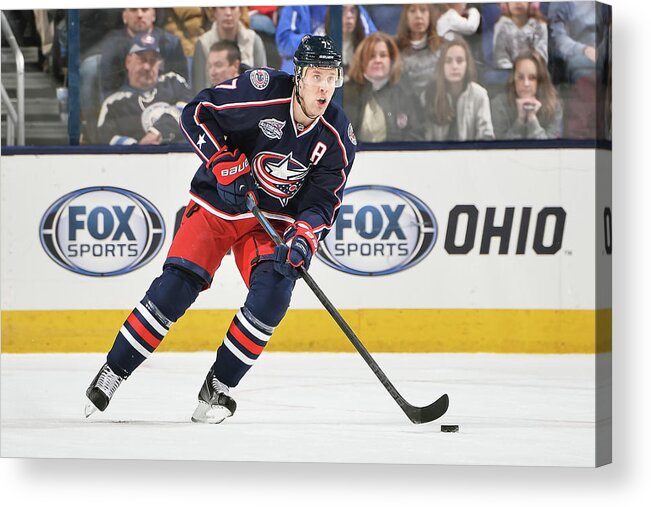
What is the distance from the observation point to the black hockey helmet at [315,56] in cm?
459

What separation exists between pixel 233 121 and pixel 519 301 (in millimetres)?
1294

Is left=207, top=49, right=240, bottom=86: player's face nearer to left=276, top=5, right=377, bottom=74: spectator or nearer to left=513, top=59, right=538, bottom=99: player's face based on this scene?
left=276, top=5, right=377, bottom=74: spectator

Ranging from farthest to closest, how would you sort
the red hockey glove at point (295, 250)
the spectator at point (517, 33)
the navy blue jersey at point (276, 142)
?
the spectator at point (517, 33)
the navy blue jersey at point (276, 142)
the red hockey glove at point (295, 250)

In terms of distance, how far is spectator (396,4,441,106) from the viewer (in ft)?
17.0

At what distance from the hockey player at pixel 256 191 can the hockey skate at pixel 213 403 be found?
6.4 inches

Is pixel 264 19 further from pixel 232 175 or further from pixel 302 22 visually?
pixel 232 175

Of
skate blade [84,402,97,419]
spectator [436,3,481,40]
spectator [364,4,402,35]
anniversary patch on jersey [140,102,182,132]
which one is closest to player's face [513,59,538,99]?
spectator [436,3,481,40]

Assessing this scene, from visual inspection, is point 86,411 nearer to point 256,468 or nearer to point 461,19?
point 256,468

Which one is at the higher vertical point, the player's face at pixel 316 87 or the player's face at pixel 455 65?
the player's face at pixel 455 65

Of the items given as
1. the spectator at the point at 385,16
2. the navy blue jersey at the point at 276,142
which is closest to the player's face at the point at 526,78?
the spectator at the point at 385,16

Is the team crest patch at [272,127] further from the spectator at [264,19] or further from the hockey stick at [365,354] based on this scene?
the spectator at [264,19]

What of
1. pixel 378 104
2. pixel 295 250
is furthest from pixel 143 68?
pixel 295 250

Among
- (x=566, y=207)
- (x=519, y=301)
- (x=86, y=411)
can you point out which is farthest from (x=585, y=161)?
(x=86, y=411)

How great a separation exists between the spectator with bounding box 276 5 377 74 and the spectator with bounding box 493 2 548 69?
48 cm
